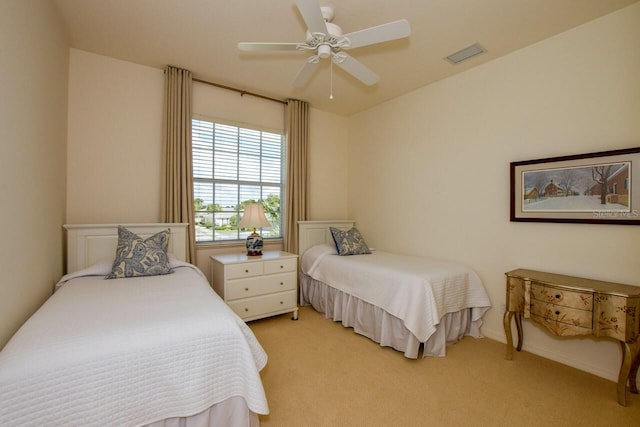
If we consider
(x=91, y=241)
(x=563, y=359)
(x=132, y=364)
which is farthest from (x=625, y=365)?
(x=91, y=241)

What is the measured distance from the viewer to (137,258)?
2.36 m

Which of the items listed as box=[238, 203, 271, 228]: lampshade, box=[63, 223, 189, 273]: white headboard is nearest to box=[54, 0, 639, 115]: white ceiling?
box=[238, 203, 271, 228]: lampshade

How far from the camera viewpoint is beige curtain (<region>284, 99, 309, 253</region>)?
3820 millimetres

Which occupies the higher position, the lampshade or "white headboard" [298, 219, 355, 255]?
the lampshade

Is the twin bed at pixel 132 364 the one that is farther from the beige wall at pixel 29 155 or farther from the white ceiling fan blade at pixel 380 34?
the white ceiling fan blade at pixel 380 34

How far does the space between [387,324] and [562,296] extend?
1.32 m

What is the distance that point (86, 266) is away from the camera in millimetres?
2557

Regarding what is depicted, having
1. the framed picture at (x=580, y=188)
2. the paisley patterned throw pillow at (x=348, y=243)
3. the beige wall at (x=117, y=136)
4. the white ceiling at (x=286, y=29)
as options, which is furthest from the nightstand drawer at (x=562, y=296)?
the beige wall at (x=117, y=136)

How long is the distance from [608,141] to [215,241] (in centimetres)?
380

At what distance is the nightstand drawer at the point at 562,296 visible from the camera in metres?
1.93

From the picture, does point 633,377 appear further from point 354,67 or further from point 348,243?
point 354,67

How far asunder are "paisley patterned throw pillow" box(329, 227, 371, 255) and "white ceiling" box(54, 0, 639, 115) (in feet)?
6.03

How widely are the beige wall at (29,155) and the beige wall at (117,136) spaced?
1.04ft

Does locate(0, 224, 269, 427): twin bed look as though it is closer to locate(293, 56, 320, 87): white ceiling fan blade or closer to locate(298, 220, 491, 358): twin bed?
locate(298, 220, 491, 358): twin bed
